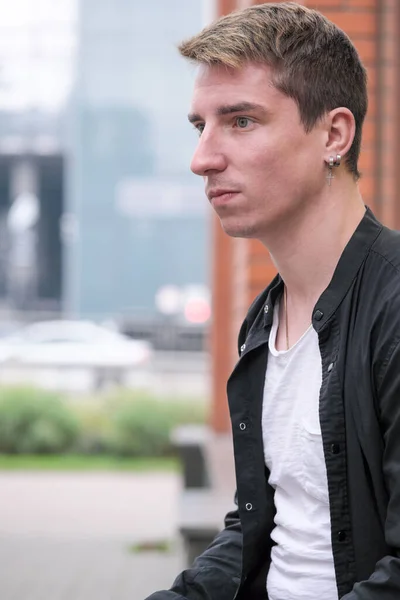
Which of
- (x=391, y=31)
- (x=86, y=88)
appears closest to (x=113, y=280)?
(x=86, y=88)

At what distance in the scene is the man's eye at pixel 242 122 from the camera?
1753 millimetres

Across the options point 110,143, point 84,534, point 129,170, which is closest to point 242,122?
point 84,534

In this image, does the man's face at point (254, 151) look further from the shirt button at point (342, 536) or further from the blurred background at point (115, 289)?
the shirt button at point (342, 536)

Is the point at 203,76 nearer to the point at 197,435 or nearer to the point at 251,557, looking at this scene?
the point at 251,557

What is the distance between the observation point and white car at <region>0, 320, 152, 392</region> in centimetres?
1894

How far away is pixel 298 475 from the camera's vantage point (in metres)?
1.74

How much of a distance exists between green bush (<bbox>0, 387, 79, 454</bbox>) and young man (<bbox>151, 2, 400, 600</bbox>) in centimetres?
1192

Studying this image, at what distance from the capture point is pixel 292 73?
68.1 inches

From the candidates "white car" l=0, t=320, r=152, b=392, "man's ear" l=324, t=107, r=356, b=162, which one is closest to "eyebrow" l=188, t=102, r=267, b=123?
"man's ear" l=324, t=107, r=356, b=162

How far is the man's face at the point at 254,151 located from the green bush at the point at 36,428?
12.0 m

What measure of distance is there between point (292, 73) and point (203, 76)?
0.53 feet

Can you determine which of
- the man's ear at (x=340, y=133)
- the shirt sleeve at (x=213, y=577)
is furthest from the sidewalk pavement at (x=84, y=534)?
the man's ear at (x=340, y=133)

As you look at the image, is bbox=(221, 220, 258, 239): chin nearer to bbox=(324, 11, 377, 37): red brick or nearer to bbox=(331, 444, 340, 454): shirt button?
bbox=(331, 444, 340, 454): shirt button

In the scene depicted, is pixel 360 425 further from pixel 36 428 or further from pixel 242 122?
pixel 36 428
